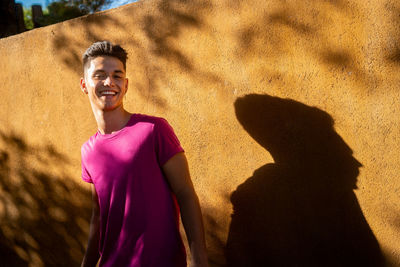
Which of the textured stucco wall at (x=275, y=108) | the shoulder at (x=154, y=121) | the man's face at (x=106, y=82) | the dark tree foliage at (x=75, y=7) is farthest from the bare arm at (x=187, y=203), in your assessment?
the dark tree foliage at (x=75, y=7)

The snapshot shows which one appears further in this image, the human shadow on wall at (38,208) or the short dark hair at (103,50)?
the human shadow on wall at (38,208)

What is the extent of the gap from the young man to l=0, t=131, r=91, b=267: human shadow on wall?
48.6 inches

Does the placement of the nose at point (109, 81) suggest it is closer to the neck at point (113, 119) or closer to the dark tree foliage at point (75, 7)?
the neck at point (113, 119)

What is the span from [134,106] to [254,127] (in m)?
0.94

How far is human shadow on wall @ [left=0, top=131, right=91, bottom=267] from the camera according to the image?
127 inches

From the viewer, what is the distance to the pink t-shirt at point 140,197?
1.88 m

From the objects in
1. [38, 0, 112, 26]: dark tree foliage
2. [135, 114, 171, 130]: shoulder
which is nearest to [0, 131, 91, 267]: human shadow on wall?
[135, 114, 171, 130]: shoulder

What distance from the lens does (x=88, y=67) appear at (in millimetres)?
2043

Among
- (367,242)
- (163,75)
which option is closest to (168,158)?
(163,75)

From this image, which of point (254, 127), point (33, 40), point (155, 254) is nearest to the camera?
point (155, 254)

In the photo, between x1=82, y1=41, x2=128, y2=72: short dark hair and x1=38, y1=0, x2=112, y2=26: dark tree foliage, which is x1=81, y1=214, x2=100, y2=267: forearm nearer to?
x1=82, y1=41, x2=128, y2=72: short dark hair

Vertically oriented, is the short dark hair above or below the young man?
above

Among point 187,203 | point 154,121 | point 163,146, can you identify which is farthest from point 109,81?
point 187,203

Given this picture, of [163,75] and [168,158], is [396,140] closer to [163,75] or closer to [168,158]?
[168,158]
